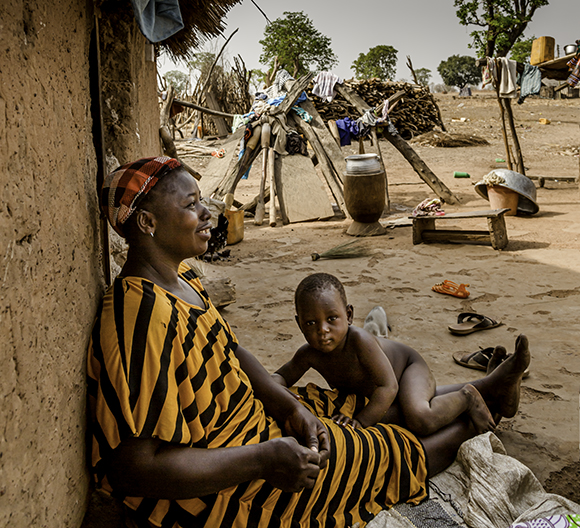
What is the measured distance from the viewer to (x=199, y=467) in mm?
1271

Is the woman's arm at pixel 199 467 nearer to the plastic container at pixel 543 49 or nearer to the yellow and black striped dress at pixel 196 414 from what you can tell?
the yellow and black striped dress at pixel 196 414


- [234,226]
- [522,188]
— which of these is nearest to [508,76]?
[522,188]

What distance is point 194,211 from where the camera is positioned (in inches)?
57.6

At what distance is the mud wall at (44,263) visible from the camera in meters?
0.92

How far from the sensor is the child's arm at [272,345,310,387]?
221cm

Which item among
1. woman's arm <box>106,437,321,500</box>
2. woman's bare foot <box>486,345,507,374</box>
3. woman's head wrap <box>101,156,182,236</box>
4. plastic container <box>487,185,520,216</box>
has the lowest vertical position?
woman's bare foot <box>486,345,507,374</box>

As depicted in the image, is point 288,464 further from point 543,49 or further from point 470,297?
point 543,49

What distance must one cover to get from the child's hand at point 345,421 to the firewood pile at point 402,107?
51.0 ft

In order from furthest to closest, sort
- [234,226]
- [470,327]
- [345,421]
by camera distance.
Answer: [234,226], [470,327], [345,421]

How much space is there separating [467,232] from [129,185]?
5.15m

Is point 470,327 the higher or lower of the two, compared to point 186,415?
lower

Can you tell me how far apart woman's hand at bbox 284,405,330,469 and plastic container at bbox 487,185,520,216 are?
6339 mm

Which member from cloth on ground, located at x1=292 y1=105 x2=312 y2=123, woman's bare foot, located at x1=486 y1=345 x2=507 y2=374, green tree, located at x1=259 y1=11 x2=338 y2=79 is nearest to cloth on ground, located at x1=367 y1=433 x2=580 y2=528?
woman's bare foot, located at x1=486 y1=345 x2=507 y2=374

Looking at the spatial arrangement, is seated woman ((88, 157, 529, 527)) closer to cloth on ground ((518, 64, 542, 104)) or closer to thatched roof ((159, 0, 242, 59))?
thatched roof ((159, 0, 242, 59))
